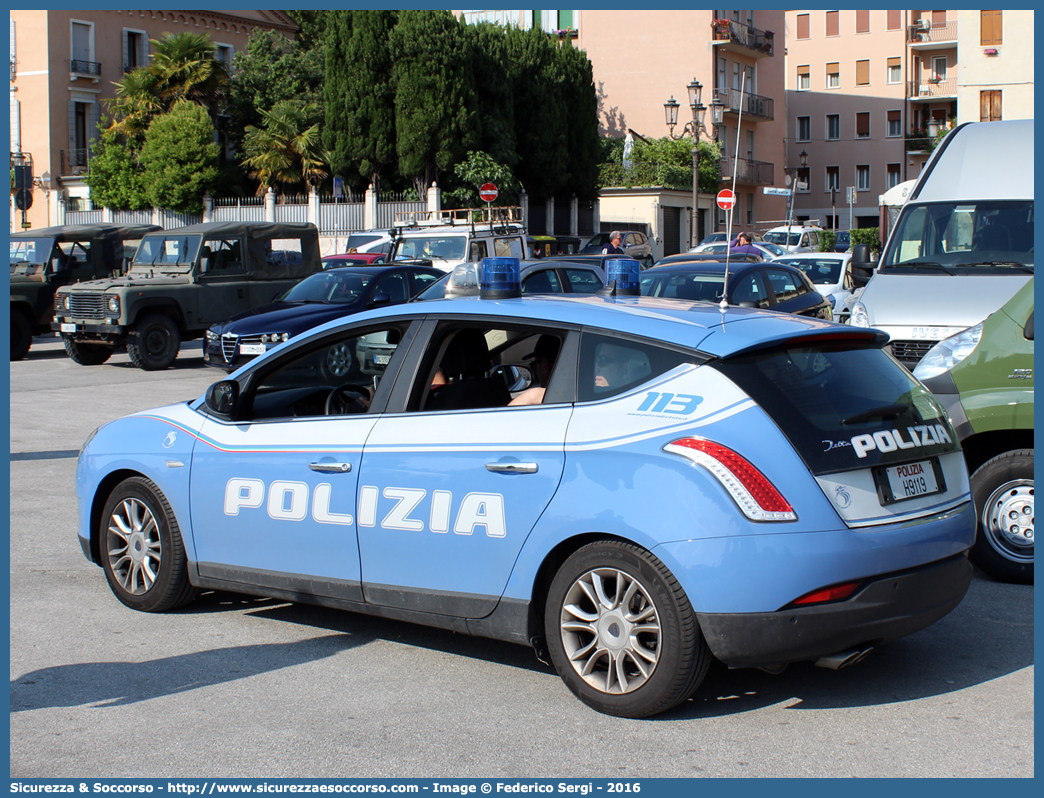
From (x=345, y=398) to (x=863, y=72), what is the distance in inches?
2935

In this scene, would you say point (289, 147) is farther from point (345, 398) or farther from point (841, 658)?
point (841, 658)

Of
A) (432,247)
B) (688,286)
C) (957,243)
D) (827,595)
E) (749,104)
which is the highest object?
(749,104)

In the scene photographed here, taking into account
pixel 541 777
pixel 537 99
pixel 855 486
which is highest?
pixel 537 99

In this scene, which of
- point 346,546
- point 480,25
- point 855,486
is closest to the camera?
point 855,486

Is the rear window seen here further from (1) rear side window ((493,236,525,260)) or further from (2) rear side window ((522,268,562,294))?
(1) rear side window ((493,236,525,260))

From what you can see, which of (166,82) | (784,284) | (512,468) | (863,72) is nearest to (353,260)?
A: (784,284)

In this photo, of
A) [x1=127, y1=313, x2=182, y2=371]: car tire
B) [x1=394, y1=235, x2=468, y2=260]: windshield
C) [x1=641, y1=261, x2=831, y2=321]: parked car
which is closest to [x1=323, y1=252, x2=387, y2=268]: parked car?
[x1=394, y1=235, x2=468, y2=260]: windshield

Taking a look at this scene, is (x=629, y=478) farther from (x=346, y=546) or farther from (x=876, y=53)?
(x=876, y=53)

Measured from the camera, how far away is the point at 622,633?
427 centimetres

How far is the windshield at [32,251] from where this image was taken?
2067 cm

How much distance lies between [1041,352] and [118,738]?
15.6 ft

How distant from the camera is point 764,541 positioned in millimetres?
3979

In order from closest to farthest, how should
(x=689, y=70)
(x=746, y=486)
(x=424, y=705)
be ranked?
(x=746, y=486)
(x=424, y=705)
(x=689, y=70)

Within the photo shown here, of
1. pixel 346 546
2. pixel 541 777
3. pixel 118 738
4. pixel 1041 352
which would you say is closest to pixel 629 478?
pixel 541 777
